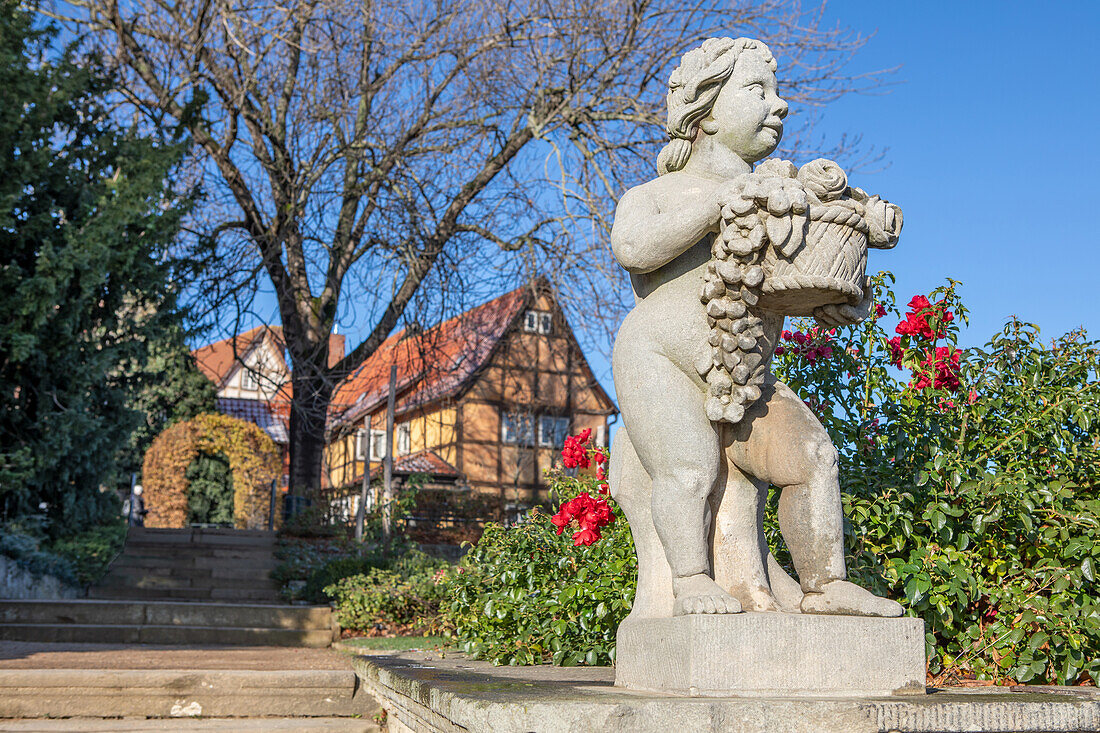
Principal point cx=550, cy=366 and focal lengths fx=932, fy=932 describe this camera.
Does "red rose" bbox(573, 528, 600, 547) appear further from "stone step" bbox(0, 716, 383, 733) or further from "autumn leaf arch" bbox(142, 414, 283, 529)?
"autumn leaf arch" bbox(142, 414, 283, 529)

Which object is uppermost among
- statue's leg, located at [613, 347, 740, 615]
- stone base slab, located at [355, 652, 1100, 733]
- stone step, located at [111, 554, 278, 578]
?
statue's leg, located at [613, 347, 740, 615]

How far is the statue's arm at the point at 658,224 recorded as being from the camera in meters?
2.52

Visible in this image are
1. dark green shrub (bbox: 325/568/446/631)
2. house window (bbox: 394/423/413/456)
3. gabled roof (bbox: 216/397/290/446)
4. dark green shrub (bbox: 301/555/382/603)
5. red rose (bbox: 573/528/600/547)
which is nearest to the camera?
red rose (bbox: 573/528/600/547)

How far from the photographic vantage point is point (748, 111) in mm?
2738

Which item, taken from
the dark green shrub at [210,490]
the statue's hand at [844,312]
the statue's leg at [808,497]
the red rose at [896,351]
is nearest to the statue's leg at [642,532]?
the statue's leg at [808,497]

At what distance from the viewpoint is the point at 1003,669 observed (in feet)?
12.1

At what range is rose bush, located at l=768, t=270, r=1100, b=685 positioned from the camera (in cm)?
367

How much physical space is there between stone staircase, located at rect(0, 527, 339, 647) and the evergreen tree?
1062 mm

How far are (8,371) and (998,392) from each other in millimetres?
8100

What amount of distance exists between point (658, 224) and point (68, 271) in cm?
713

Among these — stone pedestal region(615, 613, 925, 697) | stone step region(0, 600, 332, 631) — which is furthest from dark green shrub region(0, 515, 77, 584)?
stone pedestal region(615, 613, 925, 697)

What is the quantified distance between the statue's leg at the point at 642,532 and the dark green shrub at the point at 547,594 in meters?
1.18

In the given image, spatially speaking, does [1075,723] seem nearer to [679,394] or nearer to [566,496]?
[679,394]

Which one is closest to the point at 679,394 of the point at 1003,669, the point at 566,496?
the point at 1003,669
